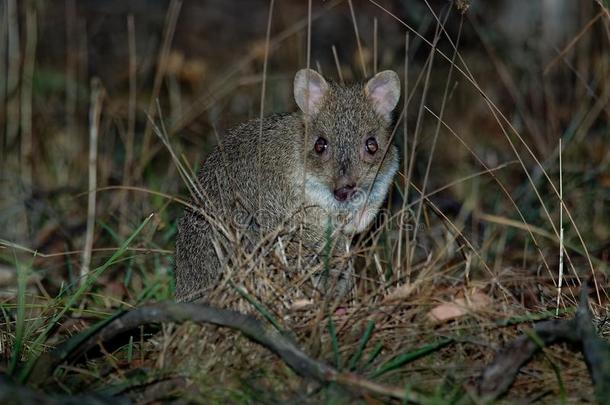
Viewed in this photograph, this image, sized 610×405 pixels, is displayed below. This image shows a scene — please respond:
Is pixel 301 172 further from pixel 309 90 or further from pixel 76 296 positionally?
pixel 76 296

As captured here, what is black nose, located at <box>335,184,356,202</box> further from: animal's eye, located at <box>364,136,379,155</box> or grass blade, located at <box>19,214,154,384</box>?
grass blade, located at <box>19,214,154,384</box>

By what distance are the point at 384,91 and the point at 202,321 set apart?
2225 millimetres

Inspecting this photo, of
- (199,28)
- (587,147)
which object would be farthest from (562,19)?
(199,28)

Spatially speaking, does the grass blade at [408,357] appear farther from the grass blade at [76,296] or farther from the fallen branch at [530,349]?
the grass blade at [76,296]

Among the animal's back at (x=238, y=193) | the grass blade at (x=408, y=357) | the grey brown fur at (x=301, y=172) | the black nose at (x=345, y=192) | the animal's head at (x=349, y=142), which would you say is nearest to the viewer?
the grass blade at (x=408, y=357)

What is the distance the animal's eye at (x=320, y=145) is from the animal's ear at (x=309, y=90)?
0.61 feet

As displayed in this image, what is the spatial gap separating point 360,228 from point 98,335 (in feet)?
6.02

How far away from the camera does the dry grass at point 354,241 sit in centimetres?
385

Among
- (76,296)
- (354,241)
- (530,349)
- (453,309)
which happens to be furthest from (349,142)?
(530,349)

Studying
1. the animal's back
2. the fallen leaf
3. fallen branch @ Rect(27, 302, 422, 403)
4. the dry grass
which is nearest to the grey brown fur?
the animal's back

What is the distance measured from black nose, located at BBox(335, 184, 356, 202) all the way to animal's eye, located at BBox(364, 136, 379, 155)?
35 centimetres

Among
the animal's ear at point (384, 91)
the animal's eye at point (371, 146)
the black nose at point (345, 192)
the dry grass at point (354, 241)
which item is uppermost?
the animal's ear at point (384, 91)

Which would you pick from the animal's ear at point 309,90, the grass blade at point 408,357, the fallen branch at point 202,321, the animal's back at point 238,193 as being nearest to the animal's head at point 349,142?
the animal's ear at point 309,90

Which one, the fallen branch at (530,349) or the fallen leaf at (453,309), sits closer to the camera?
the fallen branch at (530,349)
